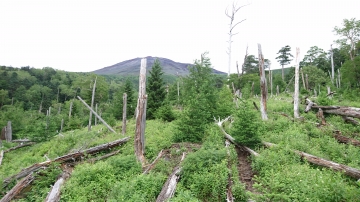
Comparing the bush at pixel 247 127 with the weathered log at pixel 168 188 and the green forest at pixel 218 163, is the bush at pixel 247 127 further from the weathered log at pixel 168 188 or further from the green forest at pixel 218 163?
the weathered log at pixel 168 188

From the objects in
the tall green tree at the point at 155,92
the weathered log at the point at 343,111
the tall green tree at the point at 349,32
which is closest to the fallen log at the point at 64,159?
the tall green tree at the point at 155,92

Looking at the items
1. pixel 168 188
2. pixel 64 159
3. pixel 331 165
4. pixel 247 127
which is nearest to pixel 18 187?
pixel 64 159

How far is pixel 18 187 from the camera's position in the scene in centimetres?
795

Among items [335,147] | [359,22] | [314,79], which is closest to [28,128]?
[335,147]

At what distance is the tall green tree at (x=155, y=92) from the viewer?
77.2 ft

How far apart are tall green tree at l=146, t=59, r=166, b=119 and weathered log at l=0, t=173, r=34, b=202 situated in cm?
1482

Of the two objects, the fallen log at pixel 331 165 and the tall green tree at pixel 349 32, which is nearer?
the fallen log at pixel 331 165

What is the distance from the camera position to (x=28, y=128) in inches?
971

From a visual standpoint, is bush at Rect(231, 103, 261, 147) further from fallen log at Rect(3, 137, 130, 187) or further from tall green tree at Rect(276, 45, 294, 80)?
tall green tree at Rect(276, 45, 294, 80)

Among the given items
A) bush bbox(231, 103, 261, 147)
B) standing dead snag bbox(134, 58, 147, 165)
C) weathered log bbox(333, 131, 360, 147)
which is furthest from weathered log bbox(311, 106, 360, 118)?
standing dead snag bbox(134, 58, 147, 165)

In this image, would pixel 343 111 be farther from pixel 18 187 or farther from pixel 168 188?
pixel 18 187

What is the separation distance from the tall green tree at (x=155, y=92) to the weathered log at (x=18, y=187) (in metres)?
14.8

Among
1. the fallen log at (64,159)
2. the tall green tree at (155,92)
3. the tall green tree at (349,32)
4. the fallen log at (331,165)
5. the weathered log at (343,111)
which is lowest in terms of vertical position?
the fallen log at (64,159)

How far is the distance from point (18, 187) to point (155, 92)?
16.8m
